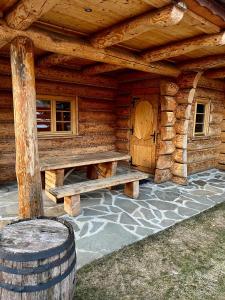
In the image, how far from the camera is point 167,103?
230 inches

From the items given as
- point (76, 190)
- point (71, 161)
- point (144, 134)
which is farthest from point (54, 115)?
point (76, 190)

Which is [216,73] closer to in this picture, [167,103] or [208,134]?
[167,103]

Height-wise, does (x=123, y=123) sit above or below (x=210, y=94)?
below

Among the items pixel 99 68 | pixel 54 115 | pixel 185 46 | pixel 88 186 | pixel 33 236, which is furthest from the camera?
pixel 54 115

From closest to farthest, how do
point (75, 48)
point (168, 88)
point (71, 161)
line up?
point (75, 48)
point (71, 161)
point (168, 88)

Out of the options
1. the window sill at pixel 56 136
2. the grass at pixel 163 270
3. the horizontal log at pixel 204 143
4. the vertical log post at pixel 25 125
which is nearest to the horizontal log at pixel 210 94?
the horizontal log at pixel 204 143

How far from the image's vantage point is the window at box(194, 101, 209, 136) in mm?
7342

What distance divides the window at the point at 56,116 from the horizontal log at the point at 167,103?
2518mm

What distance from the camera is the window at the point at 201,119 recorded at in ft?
24.1

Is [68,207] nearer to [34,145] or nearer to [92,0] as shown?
[34,145]

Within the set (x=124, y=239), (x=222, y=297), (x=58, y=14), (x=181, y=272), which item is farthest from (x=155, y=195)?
(x=58, y=14)

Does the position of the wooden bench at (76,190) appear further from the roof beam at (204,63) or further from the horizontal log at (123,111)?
the horizontal log at (123,111)

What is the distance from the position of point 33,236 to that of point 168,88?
16.2ft

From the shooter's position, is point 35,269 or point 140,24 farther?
point 140,24
